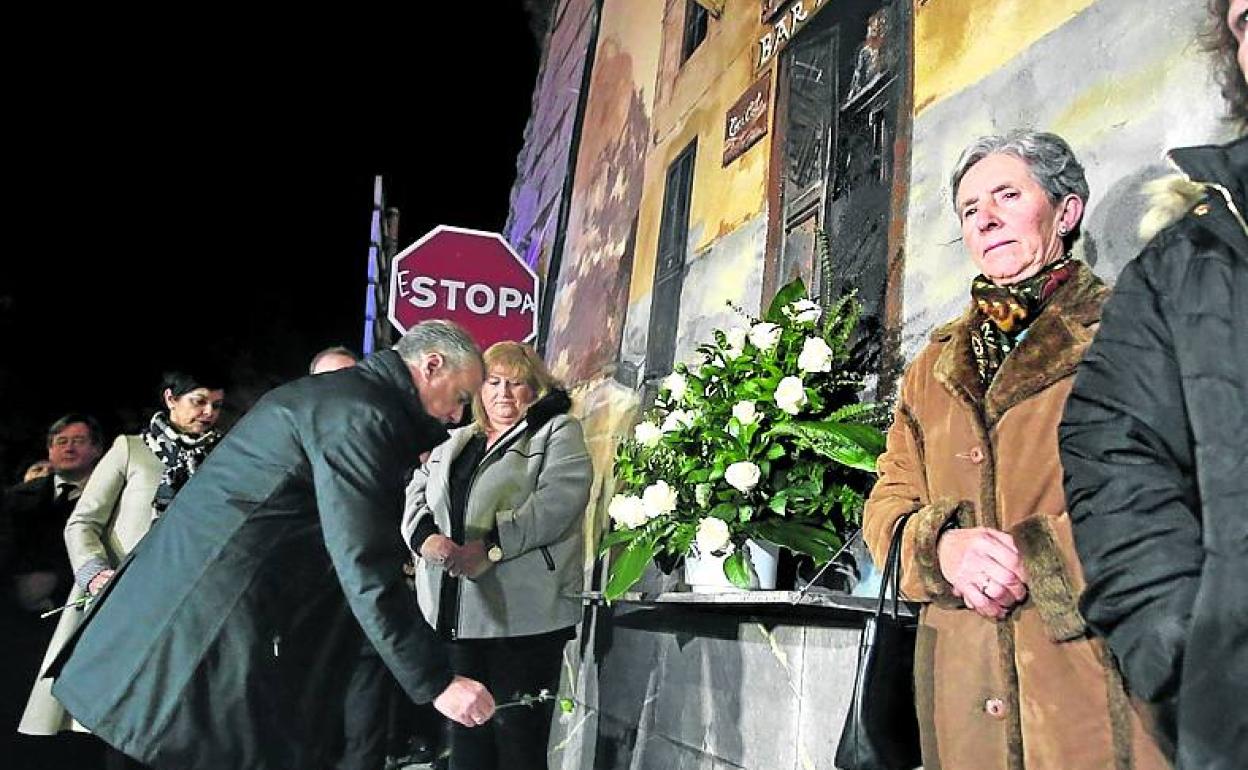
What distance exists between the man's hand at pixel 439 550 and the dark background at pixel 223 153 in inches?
47.8

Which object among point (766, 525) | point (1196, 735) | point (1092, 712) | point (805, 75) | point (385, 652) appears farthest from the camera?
point (805, 75)

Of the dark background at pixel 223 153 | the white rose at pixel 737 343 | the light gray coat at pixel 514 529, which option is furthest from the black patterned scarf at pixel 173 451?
the white rose at pixel 737 343

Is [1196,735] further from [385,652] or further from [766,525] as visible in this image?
[385,652]

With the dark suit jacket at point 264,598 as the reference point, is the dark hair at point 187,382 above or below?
above

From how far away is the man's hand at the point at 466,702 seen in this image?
2164 millimetres

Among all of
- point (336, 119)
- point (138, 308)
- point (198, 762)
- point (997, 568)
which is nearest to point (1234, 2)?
point (997, 568)

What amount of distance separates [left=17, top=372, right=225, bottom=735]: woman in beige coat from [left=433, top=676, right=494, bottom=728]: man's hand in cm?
111

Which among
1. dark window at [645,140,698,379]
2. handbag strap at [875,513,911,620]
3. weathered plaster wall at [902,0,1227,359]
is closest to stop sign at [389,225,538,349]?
dark window at [645,140,698,379]

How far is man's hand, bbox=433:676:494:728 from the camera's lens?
216 centimetres

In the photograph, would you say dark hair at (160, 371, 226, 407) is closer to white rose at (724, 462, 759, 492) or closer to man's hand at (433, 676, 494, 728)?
man's hand at (433, 676, 494, 728)

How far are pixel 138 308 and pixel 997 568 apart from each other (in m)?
3.27

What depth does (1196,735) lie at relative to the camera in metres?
0.84

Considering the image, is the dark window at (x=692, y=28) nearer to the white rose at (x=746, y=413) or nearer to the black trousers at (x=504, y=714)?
the white rose at (x=746, y=413)

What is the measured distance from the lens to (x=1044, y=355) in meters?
1.23
